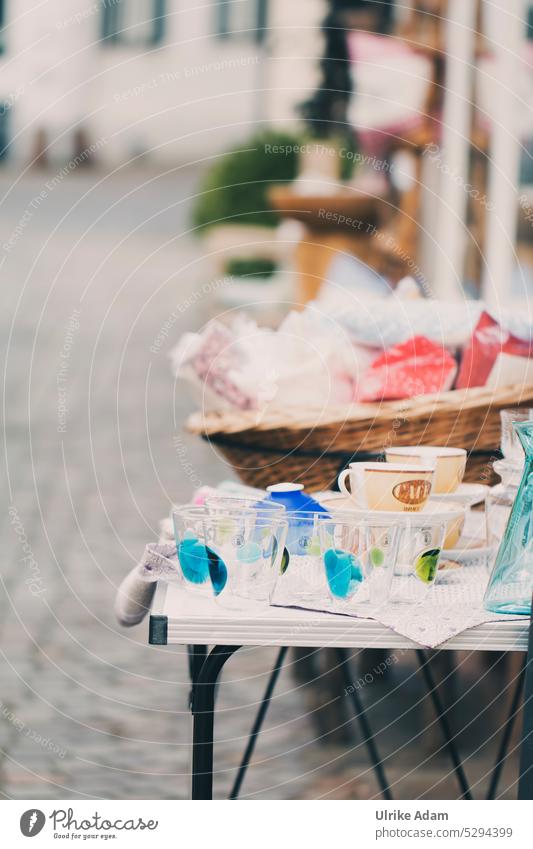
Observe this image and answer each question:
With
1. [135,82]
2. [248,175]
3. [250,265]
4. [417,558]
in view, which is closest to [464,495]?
[417,558]

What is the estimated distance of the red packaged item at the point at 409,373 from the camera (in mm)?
1862

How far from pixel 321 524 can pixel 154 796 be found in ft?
3.84

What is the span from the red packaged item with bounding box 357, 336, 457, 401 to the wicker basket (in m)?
0.03

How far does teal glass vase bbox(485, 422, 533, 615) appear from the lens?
4.66 ft

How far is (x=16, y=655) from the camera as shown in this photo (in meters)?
3.10

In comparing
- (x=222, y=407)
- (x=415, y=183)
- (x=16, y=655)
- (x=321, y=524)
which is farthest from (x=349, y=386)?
(x=415, y=183)

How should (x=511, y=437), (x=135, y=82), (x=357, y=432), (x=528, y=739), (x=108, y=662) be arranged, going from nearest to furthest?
1. (x=528, y=739)
2. (x=511, y=437)
3. (x=357, y=432)
4. (x=108, y=662)
5. (x=135, y=82)

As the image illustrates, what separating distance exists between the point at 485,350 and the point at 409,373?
15 centimetres

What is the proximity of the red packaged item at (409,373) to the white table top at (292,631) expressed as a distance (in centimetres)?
56

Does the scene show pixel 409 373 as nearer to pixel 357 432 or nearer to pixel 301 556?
pixel 357 432

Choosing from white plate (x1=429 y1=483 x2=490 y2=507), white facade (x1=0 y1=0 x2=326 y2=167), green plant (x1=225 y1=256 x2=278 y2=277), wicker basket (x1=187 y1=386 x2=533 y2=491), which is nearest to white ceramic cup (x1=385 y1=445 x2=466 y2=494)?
white plate (x1=429 y1=483 x2=490 y2=507)

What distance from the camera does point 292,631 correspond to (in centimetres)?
136

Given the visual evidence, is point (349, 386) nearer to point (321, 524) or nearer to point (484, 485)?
point (484, 485)

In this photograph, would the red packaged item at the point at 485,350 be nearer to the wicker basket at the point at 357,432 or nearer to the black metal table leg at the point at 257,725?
the wicker basket at the point at 357,432
